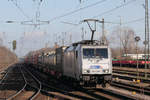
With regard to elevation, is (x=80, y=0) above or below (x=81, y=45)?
above

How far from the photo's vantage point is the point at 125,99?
1374 centimetres

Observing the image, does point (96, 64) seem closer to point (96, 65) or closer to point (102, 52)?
point (96, 65)

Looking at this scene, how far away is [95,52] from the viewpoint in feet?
57.0

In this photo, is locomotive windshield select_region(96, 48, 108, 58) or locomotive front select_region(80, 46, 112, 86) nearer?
locomotive front select_region(80, 46, 112, 86)

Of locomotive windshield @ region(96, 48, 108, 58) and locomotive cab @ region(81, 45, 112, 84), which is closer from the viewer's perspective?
locomotive cab @ region(81, 45, 112, 84)

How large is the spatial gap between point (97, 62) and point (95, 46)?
3.84 feet

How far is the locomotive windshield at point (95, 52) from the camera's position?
56.4ft

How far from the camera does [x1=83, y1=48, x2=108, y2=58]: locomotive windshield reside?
17.2 meters

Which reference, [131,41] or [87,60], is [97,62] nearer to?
[87,60]

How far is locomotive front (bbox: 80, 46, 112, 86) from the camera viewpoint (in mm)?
16672

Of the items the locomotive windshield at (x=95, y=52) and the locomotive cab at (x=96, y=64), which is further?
the locomotive windshield at (x=95, y=52)

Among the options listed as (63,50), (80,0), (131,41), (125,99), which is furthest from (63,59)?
(131,41)

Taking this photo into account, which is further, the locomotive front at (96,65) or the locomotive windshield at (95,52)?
the locomotive windshield at (95,52)

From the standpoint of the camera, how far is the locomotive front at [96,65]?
16672 millimetres
